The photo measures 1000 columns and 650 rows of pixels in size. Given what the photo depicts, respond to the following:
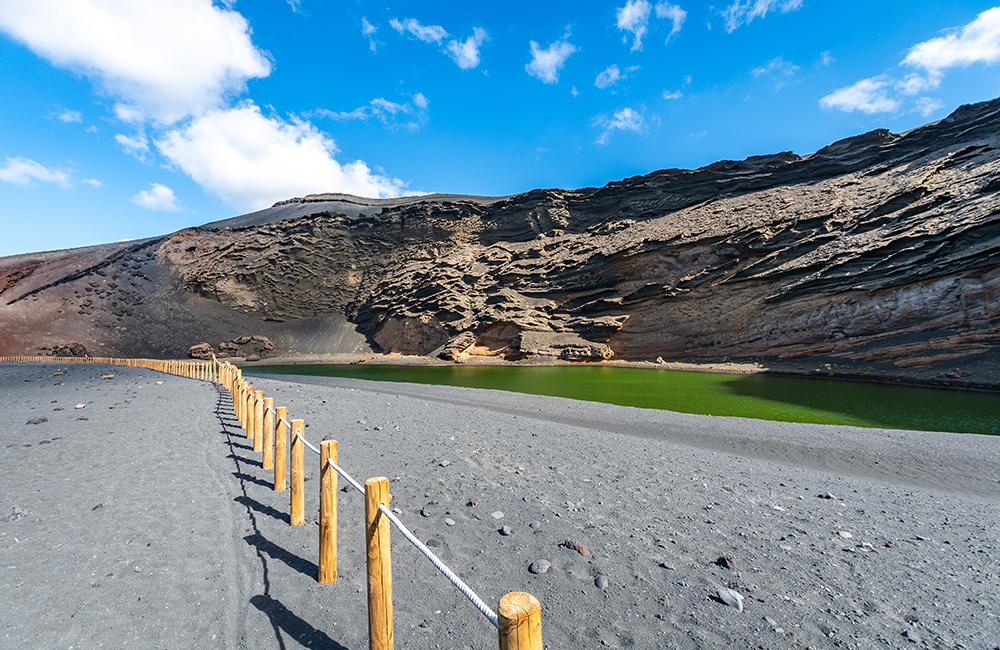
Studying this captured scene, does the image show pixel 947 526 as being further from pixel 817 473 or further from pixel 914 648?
pixel 914 648

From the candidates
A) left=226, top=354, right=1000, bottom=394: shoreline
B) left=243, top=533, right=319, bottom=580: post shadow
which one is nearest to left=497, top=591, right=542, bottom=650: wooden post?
left=243, top=533, right=319, bottom=580: post shadow

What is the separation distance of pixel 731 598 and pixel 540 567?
59.7 inches

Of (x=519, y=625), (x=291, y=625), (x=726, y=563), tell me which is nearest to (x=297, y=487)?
(x=291, y=625)

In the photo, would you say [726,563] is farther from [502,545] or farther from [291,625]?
[291,625]

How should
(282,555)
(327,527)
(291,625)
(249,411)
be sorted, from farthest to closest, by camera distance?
(249,411)
(282,555)
(327,527)
(291,625)

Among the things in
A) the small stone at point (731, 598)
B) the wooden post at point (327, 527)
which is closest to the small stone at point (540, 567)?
the small stone at point (731, 598)

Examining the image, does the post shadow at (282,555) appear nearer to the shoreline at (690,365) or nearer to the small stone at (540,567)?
the small stone at (540,567)

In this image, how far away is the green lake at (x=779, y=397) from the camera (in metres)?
13.2

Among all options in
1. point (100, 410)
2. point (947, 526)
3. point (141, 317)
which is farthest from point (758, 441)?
point (141, 317)

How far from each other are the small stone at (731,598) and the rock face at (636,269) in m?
27.1

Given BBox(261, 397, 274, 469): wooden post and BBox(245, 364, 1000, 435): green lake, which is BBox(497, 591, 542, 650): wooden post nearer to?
BBox(261, 397, 274, 469): wooden post

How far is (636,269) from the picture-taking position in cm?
3747

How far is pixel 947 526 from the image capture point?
4789 mm

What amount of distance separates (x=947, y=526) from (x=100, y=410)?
16.2 metres
